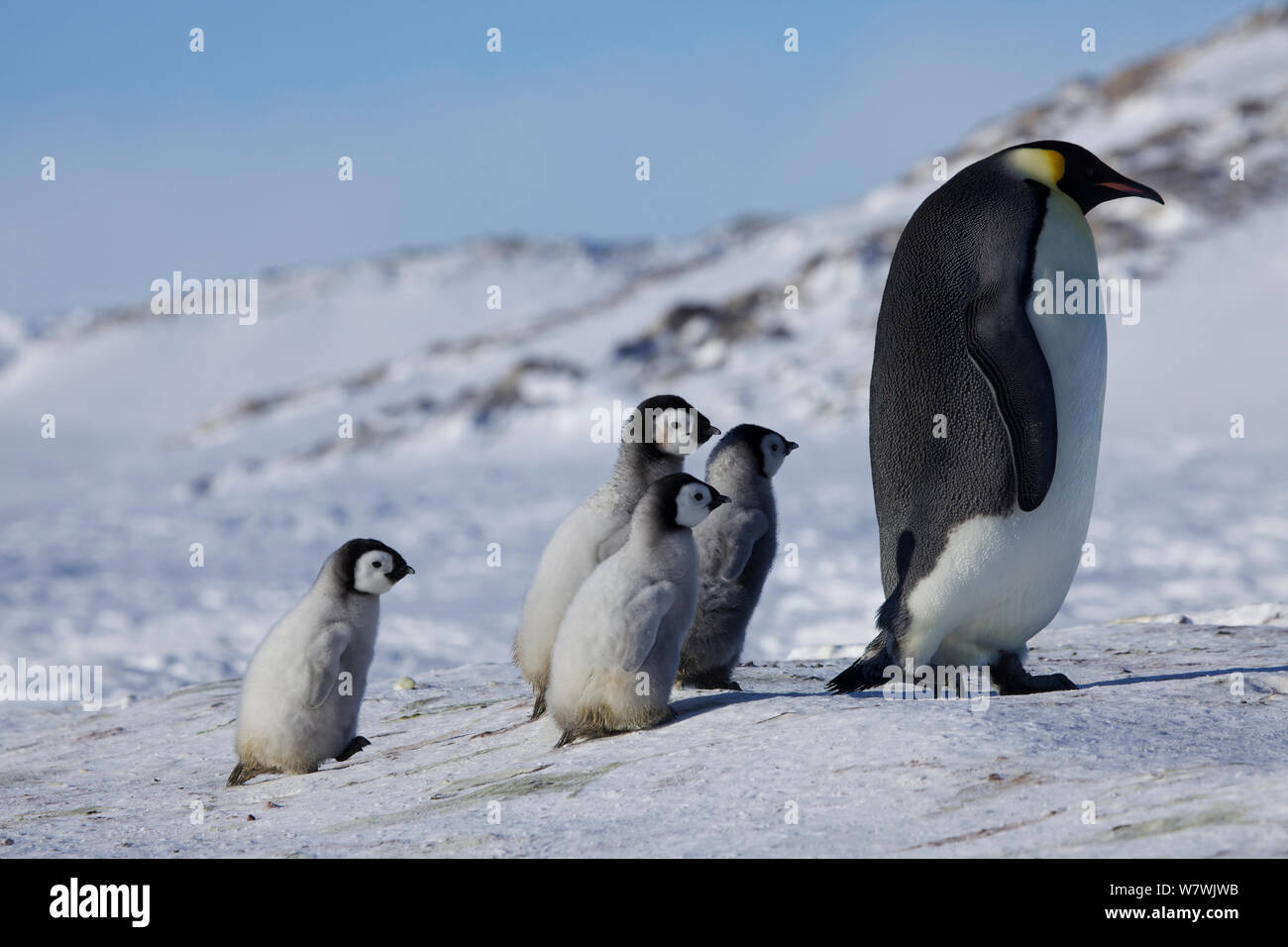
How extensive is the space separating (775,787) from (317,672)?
1594 millimetres

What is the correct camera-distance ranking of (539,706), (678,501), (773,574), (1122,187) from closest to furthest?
(678,501)
(539,706)
(1122,187)
(773,574)

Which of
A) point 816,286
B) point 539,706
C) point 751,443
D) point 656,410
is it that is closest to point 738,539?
point 751,443

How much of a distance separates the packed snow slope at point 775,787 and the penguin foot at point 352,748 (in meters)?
0.04

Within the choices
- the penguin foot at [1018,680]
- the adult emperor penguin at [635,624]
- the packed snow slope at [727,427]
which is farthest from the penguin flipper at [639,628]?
the penguin foot at [1018,680]

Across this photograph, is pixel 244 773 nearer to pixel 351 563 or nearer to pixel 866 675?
pixel 351 563

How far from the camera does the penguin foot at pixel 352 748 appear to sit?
427cm

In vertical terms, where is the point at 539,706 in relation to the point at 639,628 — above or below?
below

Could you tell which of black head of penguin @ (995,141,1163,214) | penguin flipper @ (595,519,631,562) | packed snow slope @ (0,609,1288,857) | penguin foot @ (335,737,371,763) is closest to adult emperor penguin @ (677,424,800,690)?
penguin flipper @ (595,519,631,562)

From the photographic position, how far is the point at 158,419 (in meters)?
55.8

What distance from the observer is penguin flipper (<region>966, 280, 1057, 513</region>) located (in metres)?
4.00

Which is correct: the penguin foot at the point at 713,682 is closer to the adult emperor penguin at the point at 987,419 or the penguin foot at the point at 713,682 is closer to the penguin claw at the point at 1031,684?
the adult emperor penguin at the point at 987,419

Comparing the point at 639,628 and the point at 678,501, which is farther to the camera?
the point at 678,501

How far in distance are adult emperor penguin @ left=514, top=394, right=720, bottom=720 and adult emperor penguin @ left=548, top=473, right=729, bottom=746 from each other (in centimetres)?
42

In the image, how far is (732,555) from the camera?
4.50 meters
